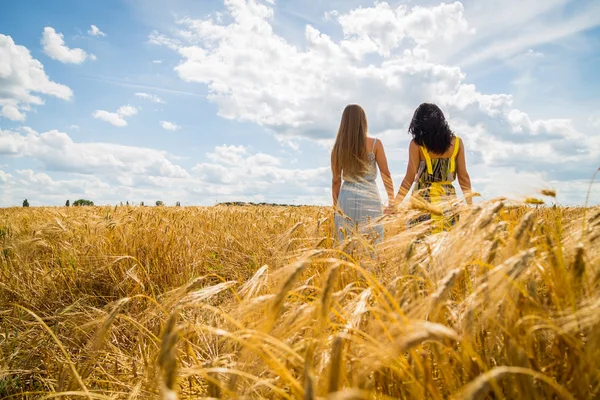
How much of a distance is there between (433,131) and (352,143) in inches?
36.6

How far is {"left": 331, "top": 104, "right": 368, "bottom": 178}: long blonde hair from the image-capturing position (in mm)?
4570

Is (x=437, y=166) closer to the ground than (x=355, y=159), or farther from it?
closer to the ground

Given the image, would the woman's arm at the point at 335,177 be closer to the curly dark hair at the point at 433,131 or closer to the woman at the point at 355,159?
the woman at the point at 355,159

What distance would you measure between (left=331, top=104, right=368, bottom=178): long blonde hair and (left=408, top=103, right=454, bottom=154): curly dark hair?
64 cm

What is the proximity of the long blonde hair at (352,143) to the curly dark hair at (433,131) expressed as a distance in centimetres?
64

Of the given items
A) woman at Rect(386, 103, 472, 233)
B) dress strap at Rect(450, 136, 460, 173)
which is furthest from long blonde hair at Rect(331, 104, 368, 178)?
dress strap at Rect(450, 136, 460, 173)

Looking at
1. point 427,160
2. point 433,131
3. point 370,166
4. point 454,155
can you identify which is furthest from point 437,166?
point 370,166

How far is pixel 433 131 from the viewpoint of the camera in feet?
13.7

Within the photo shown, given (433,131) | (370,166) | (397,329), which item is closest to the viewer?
(397,329)

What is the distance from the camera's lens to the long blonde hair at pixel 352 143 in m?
4.57

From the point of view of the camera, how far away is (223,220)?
20.8 feet

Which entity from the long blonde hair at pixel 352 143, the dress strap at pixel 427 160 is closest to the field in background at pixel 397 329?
the long blonde hair at pixel 352 143

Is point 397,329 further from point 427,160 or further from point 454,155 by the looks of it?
point 454,155

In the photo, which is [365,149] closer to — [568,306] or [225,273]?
[225,273]
